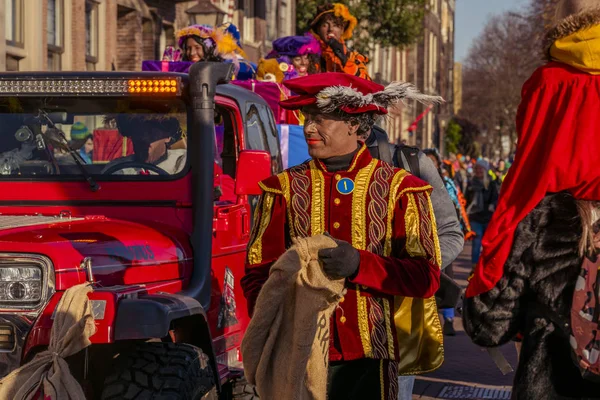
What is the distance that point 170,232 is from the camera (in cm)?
577

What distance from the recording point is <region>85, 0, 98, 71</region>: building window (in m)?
21.4

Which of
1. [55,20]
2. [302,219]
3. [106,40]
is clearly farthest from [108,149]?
[106,40]

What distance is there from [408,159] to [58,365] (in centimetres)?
196

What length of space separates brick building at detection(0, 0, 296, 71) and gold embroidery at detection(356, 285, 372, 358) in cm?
1401

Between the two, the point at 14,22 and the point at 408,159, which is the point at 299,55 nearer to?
the point at 408,159

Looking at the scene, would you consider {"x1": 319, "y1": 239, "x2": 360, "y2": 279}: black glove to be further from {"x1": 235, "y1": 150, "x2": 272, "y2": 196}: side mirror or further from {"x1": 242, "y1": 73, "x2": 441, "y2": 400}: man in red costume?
{"x1": 235, "y1": 150, "x2": 272, "y2": 196}: side mirror

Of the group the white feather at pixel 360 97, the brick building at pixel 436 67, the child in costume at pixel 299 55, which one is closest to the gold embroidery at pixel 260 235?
the white feather at pixel 360 97

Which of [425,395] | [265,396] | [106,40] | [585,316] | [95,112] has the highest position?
[106,40]

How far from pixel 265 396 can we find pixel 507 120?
64743 mm

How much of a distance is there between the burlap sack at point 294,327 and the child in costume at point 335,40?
5.84 m

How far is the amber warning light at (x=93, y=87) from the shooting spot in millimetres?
5883

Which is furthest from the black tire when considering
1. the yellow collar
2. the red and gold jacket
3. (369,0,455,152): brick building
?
(369,0,455,152): brick building

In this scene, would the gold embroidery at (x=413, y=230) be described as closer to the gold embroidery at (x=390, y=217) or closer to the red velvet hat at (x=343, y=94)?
the gold embroidery at (x=390, y=217)

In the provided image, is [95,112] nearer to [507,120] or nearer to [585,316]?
[585,316]
